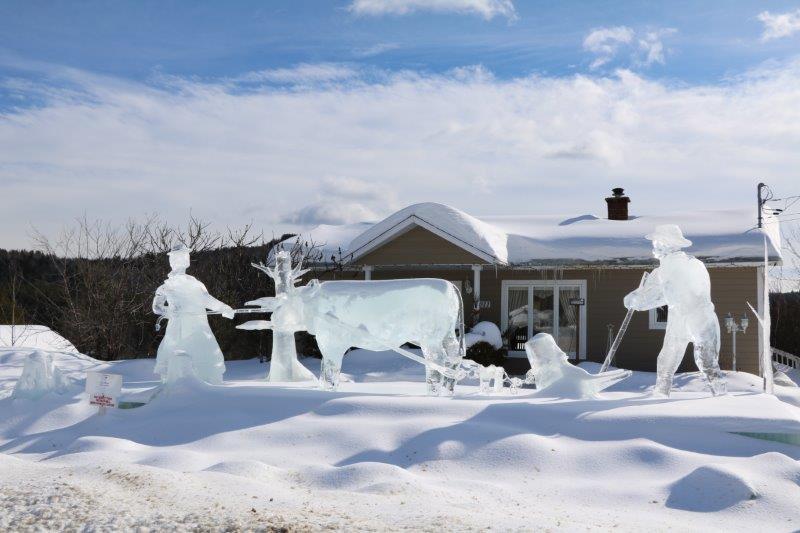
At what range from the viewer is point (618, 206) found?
21.6m

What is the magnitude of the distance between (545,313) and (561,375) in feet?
29.3

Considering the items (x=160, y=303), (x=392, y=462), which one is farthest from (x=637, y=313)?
(x=392, y=462)

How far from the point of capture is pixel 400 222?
59.9 feet

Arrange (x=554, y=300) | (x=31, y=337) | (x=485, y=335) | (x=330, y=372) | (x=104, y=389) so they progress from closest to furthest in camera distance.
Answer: (x=104, y=389) < (x=330, y=372) < (x=485, y=335) < (x=554, y=300) < (x=31, y=337)

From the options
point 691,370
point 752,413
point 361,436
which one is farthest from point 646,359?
point 361,436

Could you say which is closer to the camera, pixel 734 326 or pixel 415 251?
pixel 734 326

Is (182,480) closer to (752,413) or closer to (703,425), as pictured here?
(703,425)

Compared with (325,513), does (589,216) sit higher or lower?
higher

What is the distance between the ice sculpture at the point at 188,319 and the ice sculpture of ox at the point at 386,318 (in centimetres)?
151

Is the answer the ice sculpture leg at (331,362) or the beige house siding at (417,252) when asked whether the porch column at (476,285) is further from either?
the ice sculpture leg at (331,362)

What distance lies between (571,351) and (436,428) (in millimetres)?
10821

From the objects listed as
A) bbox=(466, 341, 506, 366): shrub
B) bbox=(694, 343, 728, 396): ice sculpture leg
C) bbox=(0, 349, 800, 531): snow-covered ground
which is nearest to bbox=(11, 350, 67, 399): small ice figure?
bbox=(0, 349, 800, 531): snow-covered ground

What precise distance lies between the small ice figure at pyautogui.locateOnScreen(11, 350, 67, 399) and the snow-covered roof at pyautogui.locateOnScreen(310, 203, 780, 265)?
28.7 feet

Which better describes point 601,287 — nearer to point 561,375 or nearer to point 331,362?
point 561,375
